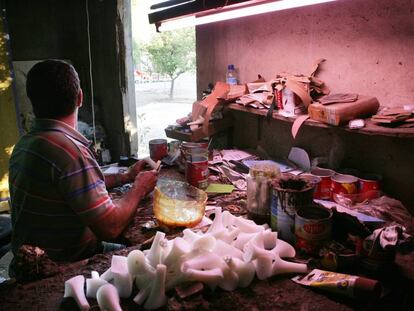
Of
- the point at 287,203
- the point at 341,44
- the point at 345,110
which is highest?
the point at 341,44

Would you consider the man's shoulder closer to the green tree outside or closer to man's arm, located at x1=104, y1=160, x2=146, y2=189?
man's arm, located at x1=104, y1=160, x2=146, y2=189

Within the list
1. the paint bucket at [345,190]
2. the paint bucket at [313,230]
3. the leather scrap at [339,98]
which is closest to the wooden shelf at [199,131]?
the leather scrap at [339,98]

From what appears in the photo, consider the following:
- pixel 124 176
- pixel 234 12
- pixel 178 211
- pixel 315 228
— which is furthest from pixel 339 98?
pixel 124 176

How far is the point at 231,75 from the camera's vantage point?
314cm

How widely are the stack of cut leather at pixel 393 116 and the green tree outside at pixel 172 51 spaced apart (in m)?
5.74

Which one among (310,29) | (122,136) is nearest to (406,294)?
(310,29)

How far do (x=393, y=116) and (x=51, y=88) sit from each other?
1.78 metres

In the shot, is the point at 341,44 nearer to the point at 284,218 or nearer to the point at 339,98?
the point at 339,98

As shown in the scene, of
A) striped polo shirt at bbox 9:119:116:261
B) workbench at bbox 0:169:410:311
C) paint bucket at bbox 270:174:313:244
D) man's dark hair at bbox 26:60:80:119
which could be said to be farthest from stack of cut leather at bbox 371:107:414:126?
man's dark hair at bbox 26:60:80:119

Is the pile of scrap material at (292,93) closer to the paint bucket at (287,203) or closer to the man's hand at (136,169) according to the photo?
the paint bucket at (287,203)

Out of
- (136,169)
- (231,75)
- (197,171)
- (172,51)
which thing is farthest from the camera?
(172,51)

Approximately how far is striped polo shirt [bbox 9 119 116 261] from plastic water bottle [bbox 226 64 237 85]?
1660 mm

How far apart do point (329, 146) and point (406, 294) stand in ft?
4.32

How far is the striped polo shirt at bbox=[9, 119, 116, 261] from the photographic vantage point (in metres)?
1.61
